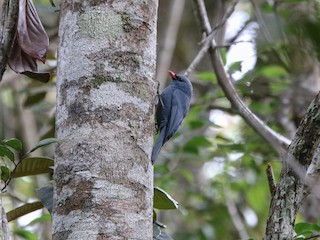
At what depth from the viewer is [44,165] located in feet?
8.65

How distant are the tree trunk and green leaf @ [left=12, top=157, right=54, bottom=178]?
424mm

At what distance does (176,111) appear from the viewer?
367cm

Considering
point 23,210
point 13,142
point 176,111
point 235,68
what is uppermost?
point 235,68

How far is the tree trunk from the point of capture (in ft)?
6.70

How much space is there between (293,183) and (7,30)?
1209mm

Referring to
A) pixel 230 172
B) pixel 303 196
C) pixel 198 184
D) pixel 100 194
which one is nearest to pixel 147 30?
pixel 100 194

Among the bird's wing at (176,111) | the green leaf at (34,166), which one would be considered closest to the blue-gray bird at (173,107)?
the bird's wing at (176,111)

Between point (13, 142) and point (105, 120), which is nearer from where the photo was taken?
point (105, 120)

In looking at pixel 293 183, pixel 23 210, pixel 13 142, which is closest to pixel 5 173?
pixel 13 142

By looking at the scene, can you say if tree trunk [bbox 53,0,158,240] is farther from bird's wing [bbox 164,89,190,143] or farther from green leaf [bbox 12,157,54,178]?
bird's wing [bbox 164,89,190,143]

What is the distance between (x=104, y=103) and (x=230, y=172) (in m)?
4.00

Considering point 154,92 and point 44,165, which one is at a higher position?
point 154,92

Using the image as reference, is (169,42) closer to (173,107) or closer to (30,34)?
(173,107)

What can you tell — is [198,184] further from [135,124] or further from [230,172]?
[135,124]
